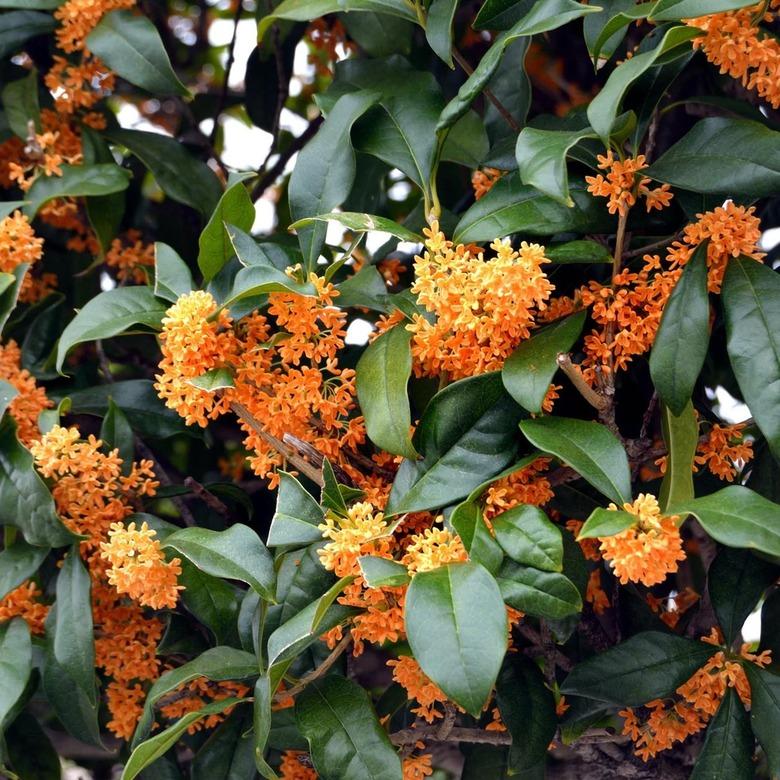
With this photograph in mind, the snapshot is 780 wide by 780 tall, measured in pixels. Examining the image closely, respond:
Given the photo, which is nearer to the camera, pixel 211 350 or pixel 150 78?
pixel 211 350

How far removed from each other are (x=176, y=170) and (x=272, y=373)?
0.53 metres

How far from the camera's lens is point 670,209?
3.62ft

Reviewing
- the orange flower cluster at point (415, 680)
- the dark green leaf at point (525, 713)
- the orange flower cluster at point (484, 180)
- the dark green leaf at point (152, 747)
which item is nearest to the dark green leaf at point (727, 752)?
the dark green leaf at point (525, 713)

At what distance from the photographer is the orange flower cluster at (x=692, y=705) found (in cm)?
107

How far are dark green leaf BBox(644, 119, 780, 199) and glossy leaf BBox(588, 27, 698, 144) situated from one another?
102mm

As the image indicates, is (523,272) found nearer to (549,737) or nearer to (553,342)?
(553,342)

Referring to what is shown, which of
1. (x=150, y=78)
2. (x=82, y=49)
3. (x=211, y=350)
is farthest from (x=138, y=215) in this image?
(x=211, y=350)

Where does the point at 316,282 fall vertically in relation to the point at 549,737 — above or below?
above

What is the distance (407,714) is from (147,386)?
504mm

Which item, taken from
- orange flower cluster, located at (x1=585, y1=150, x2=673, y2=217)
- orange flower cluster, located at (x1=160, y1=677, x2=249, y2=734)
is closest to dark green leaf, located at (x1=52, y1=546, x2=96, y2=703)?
orange flower cluster, located at (x1=160, y1=677, x2=249, y2=734)

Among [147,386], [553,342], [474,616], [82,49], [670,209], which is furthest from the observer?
[82,49]

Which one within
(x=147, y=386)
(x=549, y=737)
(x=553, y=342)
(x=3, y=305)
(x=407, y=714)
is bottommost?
Result: (x=407, y=714)

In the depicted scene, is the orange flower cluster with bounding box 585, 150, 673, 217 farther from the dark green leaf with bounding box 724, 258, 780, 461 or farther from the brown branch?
the brown branch

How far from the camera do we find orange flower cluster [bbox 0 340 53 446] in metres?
1.27
